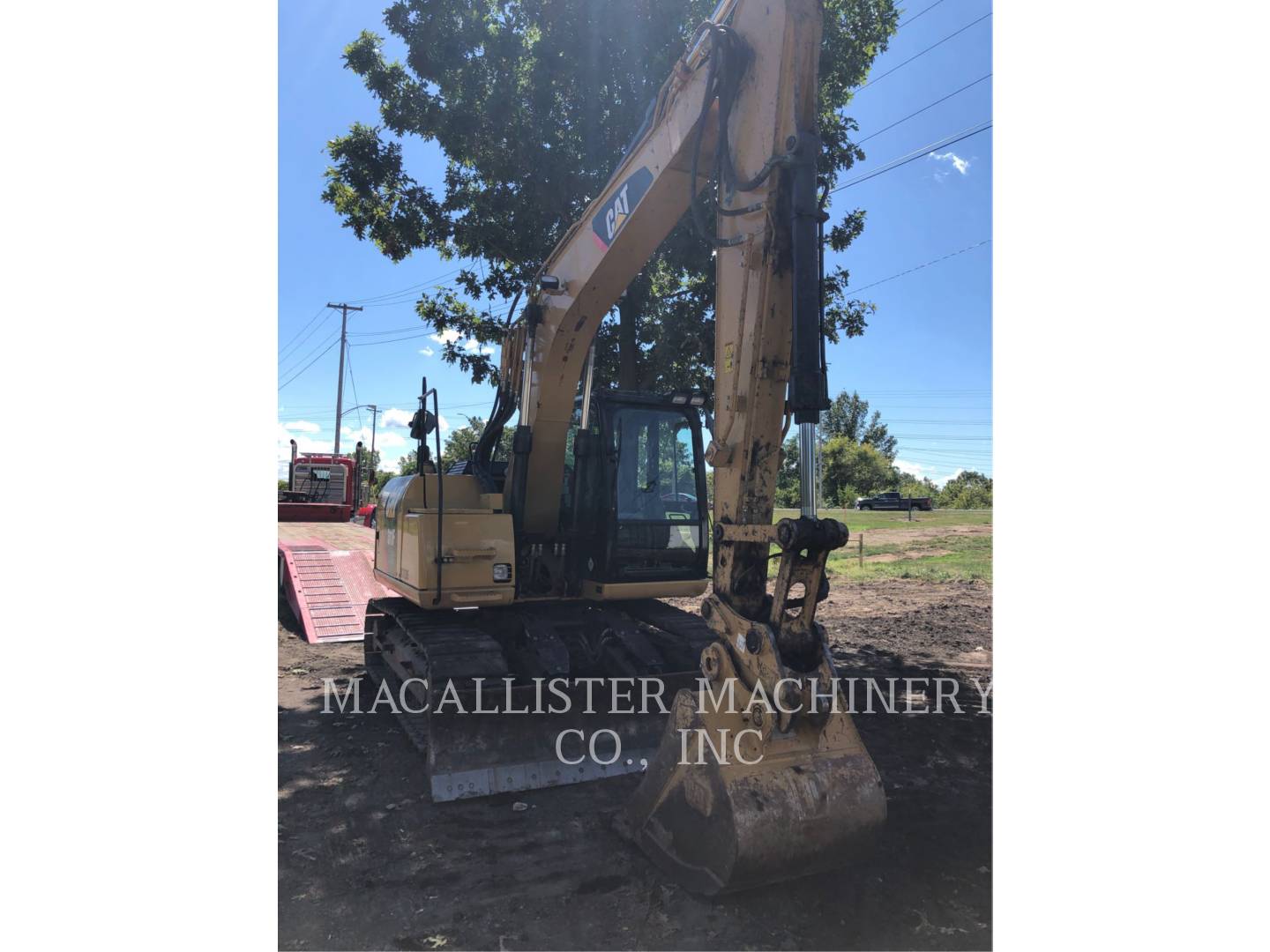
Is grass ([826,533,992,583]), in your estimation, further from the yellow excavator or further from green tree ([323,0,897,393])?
the yellow excavator

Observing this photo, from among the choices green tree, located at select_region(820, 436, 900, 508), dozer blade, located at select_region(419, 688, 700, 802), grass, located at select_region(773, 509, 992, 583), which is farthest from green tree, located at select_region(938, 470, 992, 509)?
dozer blade, located at select_region(419, 688, 700, 802)

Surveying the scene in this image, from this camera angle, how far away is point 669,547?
594cm

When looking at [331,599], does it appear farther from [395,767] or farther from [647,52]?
[647,52]

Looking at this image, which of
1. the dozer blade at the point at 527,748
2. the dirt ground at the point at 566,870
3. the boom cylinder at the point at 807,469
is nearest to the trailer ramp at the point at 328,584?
the dirt ground at the point at 566,870

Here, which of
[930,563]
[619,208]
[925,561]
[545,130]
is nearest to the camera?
[619,208]

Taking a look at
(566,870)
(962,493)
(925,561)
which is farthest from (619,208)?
(962,493)

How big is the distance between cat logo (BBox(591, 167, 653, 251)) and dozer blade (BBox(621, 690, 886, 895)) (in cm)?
278

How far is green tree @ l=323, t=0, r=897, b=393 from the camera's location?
28.4 ft

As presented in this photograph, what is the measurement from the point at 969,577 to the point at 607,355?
9.18m

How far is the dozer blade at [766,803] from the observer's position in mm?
3268

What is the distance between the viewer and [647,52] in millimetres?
Answer: 8625

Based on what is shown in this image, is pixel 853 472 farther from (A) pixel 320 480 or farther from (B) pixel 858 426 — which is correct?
(A) pixel 320 480

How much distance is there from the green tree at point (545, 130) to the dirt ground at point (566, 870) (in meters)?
5.16

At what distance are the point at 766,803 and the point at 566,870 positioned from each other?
3.56 feet
